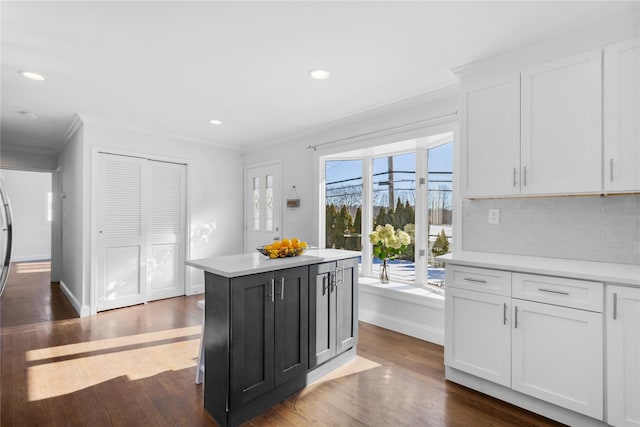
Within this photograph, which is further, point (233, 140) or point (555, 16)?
point (233, 140)

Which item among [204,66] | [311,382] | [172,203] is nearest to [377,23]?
[204,66]

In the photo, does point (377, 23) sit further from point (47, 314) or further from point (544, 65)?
point (47, 314)

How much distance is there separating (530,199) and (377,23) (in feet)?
5.57

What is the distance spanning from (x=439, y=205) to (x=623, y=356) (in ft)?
6.37

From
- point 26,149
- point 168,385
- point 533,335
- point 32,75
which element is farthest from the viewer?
point 26,149

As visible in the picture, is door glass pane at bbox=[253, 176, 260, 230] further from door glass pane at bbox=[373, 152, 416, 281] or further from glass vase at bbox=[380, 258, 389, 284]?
glass vase at bbox=[380, 258, 389, 284]

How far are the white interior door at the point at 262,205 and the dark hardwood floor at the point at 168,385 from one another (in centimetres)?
195

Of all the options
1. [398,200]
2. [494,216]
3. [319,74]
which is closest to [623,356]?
[494,216]

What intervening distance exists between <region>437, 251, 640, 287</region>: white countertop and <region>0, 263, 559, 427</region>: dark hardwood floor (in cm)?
91

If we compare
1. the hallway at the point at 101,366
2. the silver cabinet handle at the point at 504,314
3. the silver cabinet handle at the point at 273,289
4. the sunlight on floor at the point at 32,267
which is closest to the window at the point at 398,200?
the silver cabinet handle at the point at 504,314

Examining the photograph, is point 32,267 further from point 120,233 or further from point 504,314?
point 504,314

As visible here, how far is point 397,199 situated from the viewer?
3.84 meters

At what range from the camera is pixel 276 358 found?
2.09m

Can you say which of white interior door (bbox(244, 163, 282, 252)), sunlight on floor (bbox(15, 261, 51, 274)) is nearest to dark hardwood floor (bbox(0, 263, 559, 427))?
white interior door (bbox(244, 163, 282, 252))
